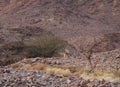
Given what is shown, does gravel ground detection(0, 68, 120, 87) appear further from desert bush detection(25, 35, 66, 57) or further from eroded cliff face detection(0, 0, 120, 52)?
eroded cliff face detection(0, 0, 120, 52)

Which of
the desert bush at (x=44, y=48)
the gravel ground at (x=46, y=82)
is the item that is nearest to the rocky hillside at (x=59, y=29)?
the desert bush at (x=44, y=48)

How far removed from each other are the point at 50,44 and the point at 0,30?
30.5m

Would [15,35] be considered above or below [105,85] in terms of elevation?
below

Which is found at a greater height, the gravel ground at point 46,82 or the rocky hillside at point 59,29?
the gravel ground at point 46,82

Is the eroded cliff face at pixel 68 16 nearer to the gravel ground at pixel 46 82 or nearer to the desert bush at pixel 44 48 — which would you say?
the desert bush at pixel 44 48

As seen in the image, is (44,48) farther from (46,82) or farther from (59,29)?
(59,29)

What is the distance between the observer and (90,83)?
658 inches

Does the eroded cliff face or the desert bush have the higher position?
the desert bush

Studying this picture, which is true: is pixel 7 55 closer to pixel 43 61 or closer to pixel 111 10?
pixel 43 61

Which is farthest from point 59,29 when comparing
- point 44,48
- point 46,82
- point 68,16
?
point 46,82

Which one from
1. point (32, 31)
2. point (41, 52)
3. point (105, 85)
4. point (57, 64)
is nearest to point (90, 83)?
point (105, 85)

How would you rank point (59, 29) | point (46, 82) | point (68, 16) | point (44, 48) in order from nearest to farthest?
point (46, 82)
point (44, 48)
point (59, 29)
point (68, 16)

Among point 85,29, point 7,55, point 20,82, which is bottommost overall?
point 85,29

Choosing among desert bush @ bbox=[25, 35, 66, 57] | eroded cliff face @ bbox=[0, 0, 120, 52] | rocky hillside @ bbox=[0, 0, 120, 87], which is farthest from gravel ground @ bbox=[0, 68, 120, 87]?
eroded cliff face @ bbox=[0, 0, 120, 52]
